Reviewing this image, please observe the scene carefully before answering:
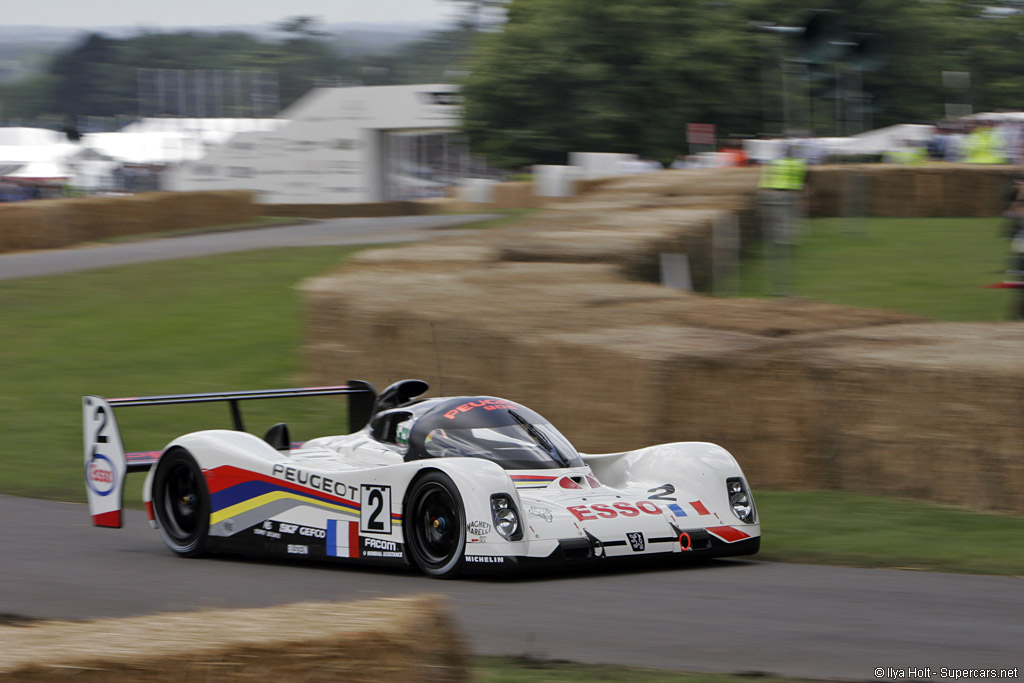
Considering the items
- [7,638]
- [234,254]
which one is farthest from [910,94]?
[7,638]

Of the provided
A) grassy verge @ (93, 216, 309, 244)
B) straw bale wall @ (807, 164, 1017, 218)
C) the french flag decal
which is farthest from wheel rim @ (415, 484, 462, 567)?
grassy verge @ (93, 216, 309, 244)

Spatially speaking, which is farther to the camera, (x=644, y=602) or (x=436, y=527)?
(x=436, y=527)

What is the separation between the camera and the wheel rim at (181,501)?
9.00 meters

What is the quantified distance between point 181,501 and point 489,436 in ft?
7.72

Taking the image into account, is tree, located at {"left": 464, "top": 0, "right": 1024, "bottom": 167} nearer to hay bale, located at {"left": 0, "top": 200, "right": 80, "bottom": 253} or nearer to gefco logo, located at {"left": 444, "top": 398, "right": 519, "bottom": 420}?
hay bale, located at {"left": 0, "top": 200, "right": 80, "bottom": 253}

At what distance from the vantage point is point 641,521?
7559mm

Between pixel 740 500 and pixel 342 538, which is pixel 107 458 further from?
pixel 740 500

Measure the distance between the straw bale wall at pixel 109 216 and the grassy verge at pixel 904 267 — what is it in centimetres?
1532

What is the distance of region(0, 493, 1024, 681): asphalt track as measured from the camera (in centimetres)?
538

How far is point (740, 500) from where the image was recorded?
8.09m

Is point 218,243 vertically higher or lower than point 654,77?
lower

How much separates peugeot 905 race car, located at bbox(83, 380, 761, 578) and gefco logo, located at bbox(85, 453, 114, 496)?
0.04ft

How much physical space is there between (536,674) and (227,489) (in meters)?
4.09

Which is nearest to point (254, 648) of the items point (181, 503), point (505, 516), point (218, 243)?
point (505, 516)
